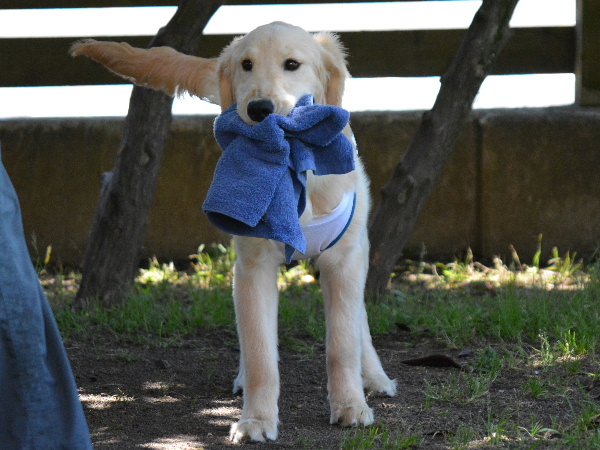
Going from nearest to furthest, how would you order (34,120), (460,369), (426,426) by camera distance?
1. (426,426)
2. (460,369)
3. (34,120)

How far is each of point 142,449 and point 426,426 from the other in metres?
1.01

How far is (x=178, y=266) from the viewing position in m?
6.14

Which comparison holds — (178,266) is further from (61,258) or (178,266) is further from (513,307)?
(513,307)

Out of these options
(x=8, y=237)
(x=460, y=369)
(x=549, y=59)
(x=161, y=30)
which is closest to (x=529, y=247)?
(x=549, y=59)

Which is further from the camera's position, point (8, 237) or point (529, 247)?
point (529, 247)

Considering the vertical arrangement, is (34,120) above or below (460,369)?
above

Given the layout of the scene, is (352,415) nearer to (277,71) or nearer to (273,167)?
(273,167)

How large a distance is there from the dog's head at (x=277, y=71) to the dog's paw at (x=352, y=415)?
1.09 metres

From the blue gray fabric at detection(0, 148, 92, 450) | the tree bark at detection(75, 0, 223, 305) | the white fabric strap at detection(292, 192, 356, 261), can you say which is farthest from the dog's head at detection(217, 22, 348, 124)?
the tree bark at detection(75, 0, 223, 305)

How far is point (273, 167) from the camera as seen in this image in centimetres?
279

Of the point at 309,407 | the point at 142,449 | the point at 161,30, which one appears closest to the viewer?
the point at 142,449

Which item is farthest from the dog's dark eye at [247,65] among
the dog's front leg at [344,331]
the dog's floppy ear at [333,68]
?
the dog's front leg at [344,331]

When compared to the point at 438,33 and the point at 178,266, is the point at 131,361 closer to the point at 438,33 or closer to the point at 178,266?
the point at 178,266

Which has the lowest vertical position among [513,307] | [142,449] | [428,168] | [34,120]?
[142,449]
